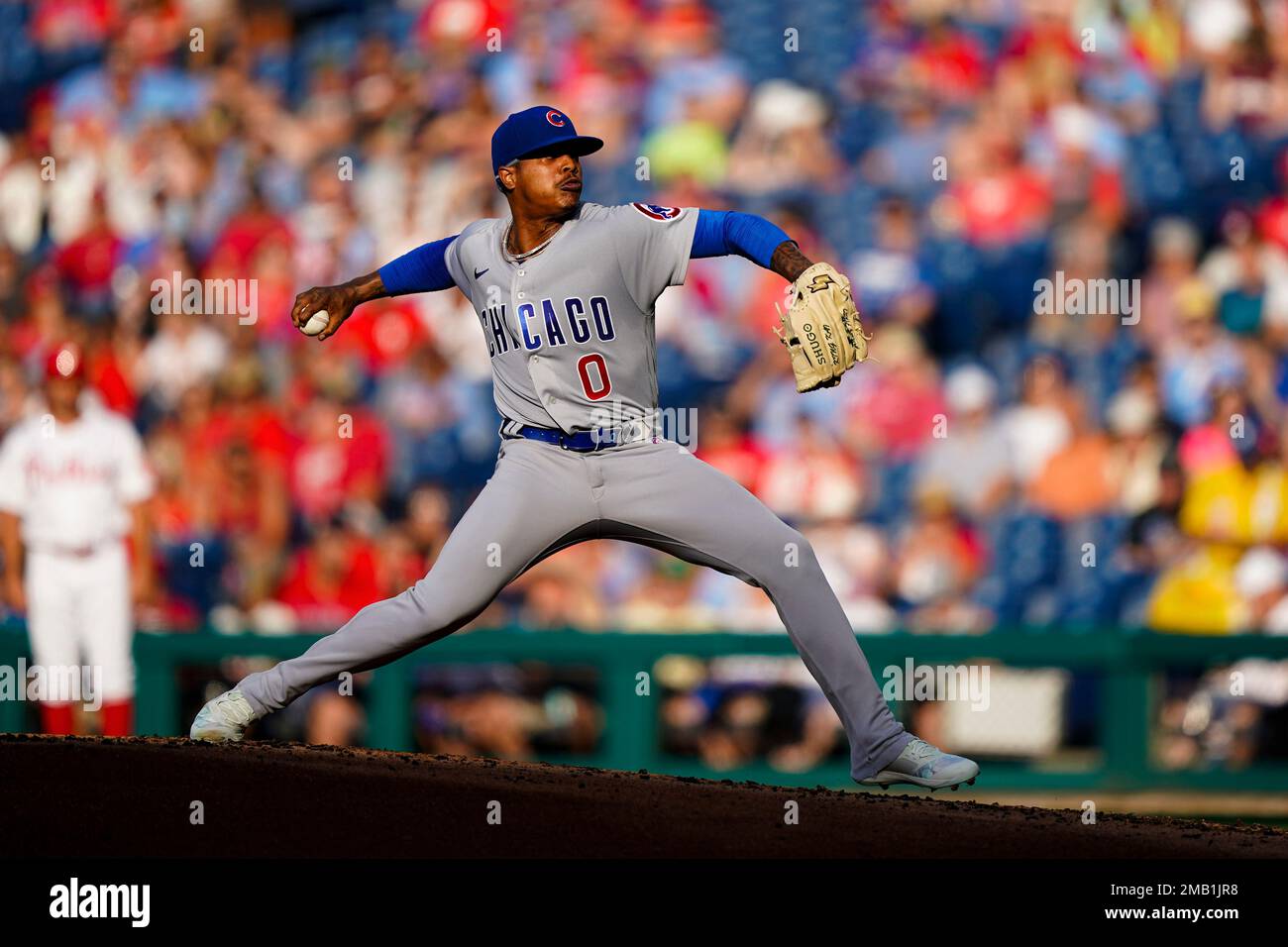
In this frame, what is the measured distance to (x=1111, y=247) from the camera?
916cm

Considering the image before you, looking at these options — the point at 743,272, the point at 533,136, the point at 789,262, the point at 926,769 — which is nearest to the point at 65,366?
the point at 743,272

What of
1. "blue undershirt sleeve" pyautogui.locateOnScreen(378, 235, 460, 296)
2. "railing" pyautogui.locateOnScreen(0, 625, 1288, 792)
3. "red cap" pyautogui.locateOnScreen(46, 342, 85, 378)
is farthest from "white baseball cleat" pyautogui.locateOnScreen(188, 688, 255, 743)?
"red cap" pyautogui.locateOnScreen(46, 342, 85, 378)

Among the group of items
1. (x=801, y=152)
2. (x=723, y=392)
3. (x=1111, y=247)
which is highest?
(x=801, y=152)

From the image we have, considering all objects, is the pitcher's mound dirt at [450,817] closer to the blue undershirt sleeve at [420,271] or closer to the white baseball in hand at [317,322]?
the white baseball in hand at [317,322]

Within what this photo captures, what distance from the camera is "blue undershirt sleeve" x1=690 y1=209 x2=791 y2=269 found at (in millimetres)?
4242

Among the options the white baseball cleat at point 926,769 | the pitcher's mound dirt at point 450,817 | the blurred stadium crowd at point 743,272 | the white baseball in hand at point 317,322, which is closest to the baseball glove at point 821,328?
the white baseball cleat at point 926,769

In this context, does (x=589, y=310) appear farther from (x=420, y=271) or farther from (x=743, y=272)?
(x=743, y=272)

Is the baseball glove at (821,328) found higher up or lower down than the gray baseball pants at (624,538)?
higher up

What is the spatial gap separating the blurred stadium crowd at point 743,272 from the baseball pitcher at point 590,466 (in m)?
3.68

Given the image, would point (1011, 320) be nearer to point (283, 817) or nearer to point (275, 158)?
point (275, 158)

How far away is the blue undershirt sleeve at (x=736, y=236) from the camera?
424cm

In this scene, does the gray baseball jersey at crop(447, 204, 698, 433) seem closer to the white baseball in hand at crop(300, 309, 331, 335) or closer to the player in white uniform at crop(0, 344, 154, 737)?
the white baseball in hand at crop(300, 309, 331, 335)
